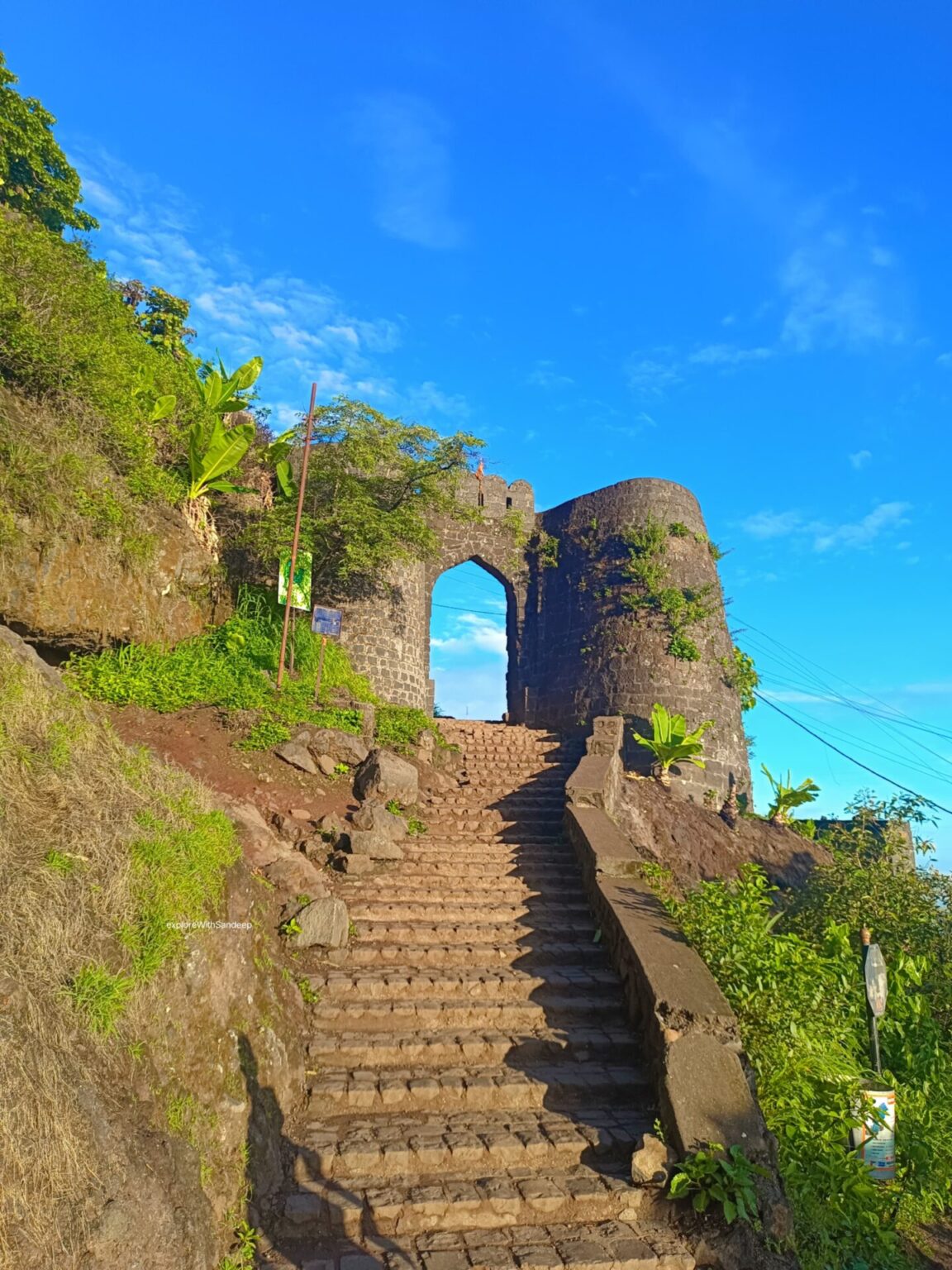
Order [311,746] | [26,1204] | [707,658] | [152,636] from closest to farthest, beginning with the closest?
[26,1204] < [311,746] < [152,636] < [707,658]

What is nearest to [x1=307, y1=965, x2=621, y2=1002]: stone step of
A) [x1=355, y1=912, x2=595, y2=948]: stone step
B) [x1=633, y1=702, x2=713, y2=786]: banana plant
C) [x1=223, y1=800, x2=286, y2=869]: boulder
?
[x1=355, y1=912, x2=595, y2=948]: stone step

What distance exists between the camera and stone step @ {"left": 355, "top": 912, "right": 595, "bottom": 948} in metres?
6.32

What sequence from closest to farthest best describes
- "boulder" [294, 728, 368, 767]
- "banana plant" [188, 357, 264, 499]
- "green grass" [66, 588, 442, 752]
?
"green grass" [66, 588, 442, 752] → "boulder" [294, 728, 368, 767] → "banana plant" [188, 357, 264, 499]

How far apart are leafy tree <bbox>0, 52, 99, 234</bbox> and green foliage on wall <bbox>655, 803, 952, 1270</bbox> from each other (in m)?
18.8

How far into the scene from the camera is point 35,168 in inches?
675

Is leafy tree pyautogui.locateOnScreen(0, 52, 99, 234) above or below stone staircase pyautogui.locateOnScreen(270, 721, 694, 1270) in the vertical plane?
above

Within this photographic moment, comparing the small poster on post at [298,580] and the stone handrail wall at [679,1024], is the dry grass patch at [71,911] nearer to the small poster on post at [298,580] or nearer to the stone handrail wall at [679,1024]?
the stone handrail wall at [679,1024]

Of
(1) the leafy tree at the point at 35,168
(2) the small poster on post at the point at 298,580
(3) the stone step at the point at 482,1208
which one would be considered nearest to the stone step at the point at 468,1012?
(3) the stone step at the point at 482,1208

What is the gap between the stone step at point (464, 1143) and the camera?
4023 mm

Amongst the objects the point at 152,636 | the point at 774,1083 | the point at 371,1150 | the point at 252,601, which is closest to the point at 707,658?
the point at 252,601

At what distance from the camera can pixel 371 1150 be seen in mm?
4059

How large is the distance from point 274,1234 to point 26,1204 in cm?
151

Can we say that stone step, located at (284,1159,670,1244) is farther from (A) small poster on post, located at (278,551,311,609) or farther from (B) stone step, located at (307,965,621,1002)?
(A) small poster on post, located at (278,551,311,609)

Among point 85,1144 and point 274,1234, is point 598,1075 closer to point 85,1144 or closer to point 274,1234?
point 274,1234
